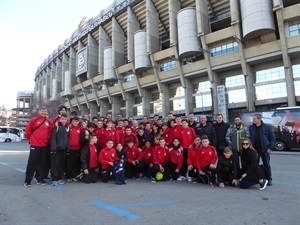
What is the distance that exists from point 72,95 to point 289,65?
4802cm

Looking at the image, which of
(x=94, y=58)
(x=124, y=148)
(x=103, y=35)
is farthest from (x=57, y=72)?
(x=124, y=148)

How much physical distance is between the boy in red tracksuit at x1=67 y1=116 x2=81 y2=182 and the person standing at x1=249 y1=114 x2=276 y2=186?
4802 millimetres

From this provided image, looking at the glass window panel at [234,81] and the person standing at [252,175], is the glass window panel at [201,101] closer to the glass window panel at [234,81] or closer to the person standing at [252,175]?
the glass window panel at [234,81]

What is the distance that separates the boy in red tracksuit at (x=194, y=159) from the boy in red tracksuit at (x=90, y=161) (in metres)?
2.53

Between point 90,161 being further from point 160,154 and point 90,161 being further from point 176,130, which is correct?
point 176,130

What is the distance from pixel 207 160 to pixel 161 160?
1.36 m

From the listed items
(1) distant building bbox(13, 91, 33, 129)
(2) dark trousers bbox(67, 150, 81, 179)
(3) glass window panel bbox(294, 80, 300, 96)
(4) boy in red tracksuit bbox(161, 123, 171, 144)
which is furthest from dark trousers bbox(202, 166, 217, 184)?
(1) distant building bbox(13, 91, 33, 129)

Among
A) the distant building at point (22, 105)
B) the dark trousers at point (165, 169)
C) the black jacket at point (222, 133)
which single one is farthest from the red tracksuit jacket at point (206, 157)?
the distant building at point (22, 105)

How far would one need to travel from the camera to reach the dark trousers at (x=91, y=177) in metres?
6.51

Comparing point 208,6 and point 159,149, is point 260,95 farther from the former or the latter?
point 159,149

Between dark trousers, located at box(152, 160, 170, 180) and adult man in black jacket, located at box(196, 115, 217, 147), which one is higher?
adult man in black jacket, located at box(196, 115, 217, 147)

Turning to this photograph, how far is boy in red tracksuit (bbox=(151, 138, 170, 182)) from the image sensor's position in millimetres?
7020

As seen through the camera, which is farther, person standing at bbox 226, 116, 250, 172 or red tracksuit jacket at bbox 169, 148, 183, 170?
red tracksuit jacket at bbox 169, 148, 183, 170

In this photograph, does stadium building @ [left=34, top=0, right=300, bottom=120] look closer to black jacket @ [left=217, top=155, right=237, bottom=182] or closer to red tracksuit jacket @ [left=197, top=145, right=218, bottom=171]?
red tracksuit jacket @ [left=197, top=145, right=218, bottom=171]
